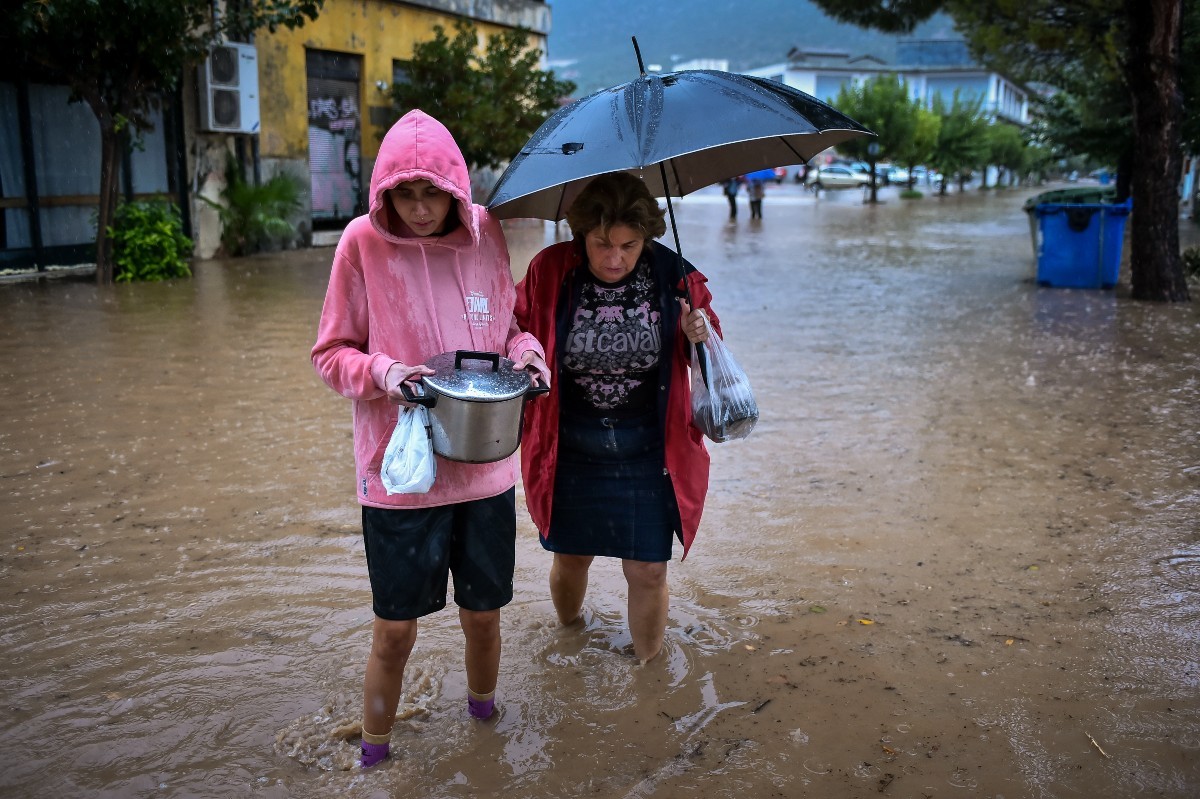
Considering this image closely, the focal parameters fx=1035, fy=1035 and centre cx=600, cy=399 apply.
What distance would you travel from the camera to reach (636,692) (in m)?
3.33

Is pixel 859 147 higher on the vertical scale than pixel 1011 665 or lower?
higher

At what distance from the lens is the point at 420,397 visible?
250cm

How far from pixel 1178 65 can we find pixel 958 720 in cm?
955

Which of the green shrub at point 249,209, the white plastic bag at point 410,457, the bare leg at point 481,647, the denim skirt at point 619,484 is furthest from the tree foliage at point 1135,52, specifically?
the white plastic bag at point 410,457

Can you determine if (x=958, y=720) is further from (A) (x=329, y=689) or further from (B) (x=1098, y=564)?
(A) (x=329, y=689)

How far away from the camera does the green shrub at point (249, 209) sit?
14953 millimetres

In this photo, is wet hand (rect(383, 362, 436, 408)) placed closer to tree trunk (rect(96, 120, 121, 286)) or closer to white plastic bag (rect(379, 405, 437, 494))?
white plastic bag (rect(379, 405, 437, 494))

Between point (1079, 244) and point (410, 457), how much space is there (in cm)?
1162

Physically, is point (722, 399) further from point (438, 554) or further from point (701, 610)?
point (701, 610)

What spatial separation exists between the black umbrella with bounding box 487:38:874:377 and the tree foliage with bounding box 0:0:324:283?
29.0ft

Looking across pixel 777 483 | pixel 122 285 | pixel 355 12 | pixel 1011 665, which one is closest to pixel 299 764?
pixel 1011 665

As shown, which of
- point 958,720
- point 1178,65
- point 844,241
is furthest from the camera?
point 844,241

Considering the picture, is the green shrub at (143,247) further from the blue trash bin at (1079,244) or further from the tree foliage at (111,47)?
the blue trash bin at (1079,244)

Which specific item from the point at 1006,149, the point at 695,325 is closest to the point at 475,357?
the point at 695,325
